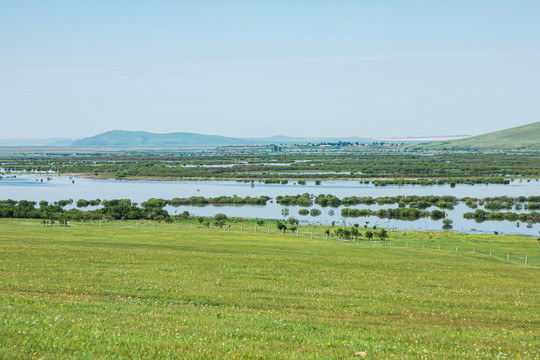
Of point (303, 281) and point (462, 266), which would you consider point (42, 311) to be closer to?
point (303, 281)

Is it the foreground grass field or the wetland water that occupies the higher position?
the foreground grass field

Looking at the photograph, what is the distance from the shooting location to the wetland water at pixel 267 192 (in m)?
74.5

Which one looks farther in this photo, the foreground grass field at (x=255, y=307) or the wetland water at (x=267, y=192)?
the wetland water at (x=267, y=192)

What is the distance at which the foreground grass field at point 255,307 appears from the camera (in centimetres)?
1102

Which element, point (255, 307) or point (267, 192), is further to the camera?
point (267, 192)

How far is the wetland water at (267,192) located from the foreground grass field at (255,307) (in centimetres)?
4413

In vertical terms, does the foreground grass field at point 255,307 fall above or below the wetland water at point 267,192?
above

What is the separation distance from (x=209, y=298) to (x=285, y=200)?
79206mm

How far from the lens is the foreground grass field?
11.0 m

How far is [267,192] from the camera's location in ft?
372

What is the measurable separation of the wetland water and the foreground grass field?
1738 inches

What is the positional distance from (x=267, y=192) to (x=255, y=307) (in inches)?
3816

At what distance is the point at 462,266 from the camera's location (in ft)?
102

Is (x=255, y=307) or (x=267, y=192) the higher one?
(x=255, y=307)
